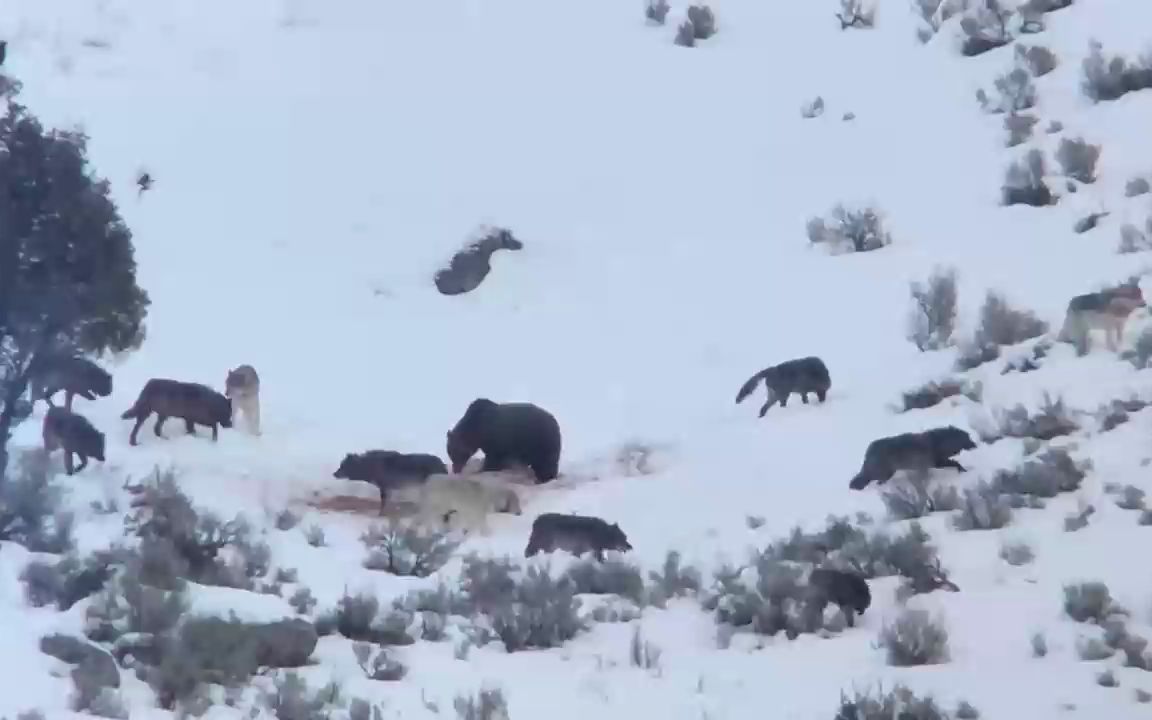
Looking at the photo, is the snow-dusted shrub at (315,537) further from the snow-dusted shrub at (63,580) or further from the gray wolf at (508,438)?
the gray wolf at (508,438)

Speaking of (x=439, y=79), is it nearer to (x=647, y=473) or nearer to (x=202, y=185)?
(x=202, y=185)

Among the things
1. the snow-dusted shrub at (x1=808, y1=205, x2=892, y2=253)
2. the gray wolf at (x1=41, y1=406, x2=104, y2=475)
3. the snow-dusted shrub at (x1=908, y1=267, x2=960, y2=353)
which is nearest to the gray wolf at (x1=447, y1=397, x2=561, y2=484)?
the gray wolf at (x1=41, y1=406, x2=104, y2=475)

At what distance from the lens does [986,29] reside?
23.9 m

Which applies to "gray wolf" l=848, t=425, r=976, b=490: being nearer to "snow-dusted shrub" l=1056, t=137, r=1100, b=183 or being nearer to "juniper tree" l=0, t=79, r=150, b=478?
"juniper tree" l=0, t=79, r=150, b=478

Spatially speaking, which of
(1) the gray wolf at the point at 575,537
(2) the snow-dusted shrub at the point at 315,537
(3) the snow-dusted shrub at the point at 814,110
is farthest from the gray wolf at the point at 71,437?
(3) the snow-dusted shrub at the point at 814,110

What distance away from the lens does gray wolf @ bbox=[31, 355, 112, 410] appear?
1202 centimetres

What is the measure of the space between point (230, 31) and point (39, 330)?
16.7 metres

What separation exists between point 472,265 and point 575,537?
940 cm

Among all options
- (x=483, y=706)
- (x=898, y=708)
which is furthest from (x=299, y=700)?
(x=898, y=708)

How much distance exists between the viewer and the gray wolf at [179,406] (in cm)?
1434

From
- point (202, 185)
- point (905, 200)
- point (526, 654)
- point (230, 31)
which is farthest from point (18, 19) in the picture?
point (526, 654)

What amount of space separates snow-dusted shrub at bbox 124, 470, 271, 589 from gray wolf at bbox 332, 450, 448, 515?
189 cm

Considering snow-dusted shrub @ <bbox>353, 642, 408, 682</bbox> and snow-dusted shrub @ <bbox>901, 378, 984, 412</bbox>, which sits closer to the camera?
snow-dusted shrub @ <bbox>353, 642, 408, 682</bbox>

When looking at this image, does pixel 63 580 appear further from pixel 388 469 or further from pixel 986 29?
pixel 986 29
